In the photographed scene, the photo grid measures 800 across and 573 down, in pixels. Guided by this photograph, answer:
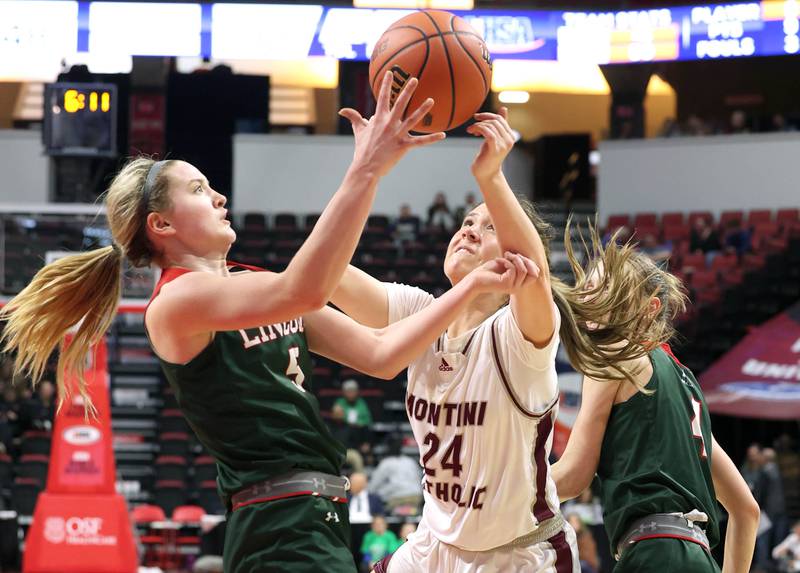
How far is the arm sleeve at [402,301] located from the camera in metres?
3.92

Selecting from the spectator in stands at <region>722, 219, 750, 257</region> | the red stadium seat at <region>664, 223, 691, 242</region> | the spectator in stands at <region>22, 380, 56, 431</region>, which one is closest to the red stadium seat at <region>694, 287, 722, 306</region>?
the spectator in stands at <region>722, 219, 750, 257</region>

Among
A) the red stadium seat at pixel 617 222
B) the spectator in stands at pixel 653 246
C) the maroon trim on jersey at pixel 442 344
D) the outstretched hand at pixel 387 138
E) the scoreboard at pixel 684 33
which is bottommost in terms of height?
the maroon trim on jersey at pixel 442 344

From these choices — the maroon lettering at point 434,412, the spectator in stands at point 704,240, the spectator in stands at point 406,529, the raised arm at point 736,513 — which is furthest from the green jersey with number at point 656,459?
the spectator in stands at point 704,240

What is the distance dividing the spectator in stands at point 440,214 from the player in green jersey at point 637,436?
15.2 metres

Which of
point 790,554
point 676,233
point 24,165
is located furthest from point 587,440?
point 24,165

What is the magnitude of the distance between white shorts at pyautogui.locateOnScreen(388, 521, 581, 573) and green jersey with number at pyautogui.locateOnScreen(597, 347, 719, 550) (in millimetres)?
256

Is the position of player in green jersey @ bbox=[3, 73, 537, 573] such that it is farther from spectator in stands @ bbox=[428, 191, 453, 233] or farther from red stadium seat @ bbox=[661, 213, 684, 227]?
red stadium seat @ bbox=[661, 213, 684, 227]

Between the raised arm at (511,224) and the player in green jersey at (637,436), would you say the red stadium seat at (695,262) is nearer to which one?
the player in green jersey at (637,436)

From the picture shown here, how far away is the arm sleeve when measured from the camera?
3.92m

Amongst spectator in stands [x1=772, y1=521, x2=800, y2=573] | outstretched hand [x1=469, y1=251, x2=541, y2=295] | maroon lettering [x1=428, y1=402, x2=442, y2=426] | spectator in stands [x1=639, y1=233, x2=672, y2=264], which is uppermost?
spectator in stands [x1=639, y1=233, x2=672, y2=264]

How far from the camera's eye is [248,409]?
313 cm

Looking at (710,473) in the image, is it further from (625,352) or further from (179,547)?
(179,547)

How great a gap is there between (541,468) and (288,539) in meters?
0.89

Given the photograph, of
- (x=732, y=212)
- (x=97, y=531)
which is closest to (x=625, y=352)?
(x=97, y=531)
